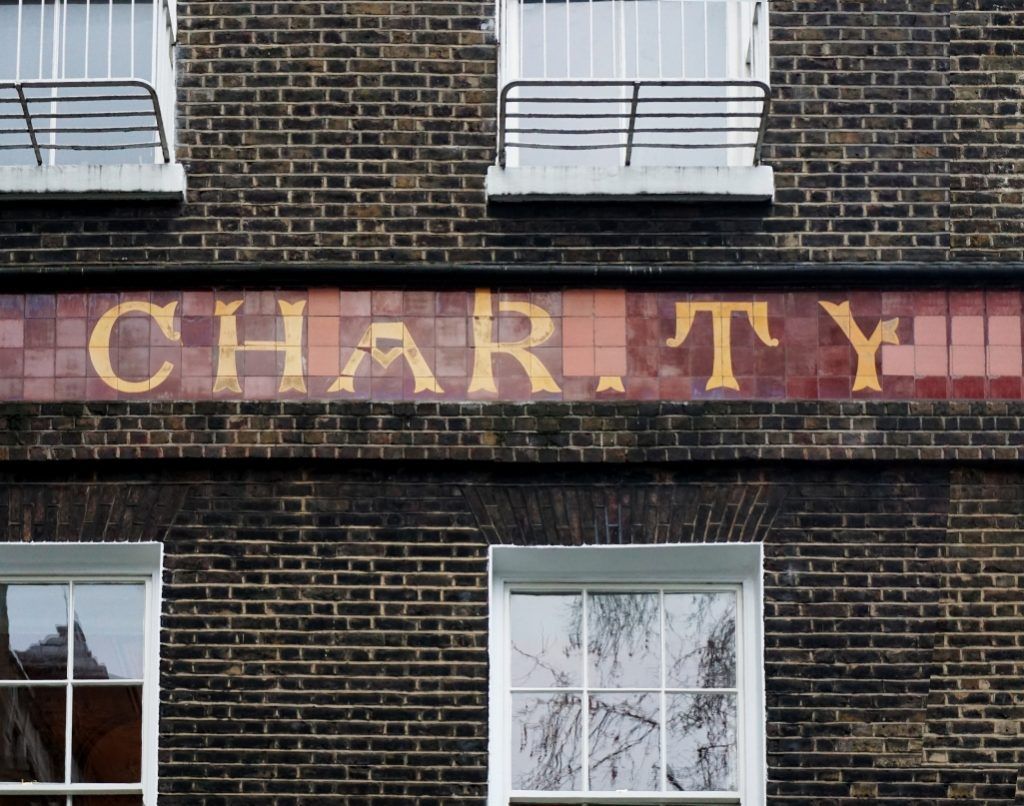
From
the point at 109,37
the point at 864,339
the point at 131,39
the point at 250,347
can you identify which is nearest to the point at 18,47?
the point at 109,37

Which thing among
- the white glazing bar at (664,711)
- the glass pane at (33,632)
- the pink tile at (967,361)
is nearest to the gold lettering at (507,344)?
the white glazing bar at (664,711)

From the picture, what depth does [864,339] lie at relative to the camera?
10047mm

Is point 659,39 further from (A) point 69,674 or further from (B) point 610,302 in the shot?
(A) point 69,674

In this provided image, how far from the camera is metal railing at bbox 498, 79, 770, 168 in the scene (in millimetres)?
10031

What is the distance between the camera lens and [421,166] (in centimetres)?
1023

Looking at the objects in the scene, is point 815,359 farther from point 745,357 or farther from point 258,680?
point 258,680

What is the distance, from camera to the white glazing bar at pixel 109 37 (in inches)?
416

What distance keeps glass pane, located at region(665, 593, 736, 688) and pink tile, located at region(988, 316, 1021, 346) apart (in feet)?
6.34

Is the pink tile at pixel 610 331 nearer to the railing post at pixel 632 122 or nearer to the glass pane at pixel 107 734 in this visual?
the railing post at pixel 632 122

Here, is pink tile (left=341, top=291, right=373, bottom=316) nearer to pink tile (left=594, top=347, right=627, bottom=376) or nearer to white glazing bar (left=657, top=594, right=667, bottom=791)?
pink tile (left=594, top=347, right=627, bottom=376)

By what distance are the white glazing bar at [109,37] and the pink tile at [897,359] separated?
14.7ft

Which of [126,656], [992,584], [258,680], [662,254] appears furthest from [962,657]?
[126,656]

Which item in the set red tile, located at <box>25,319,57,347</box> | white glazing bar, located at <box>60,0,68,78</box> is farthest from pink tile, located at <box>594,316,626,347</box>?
white glazing bar, located at <box>60,0,68,78</box>

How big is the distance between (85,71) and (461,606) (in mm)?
3631
